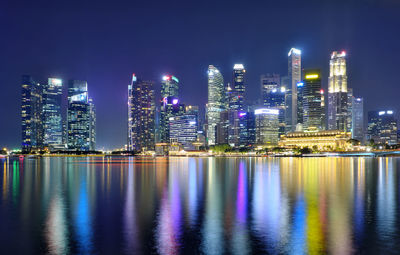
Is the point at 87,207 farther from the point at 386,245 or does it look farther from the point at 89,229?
the point at 386,245

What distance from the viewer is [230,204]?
36344 mm

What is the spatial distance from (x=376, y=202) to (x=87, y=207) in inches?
1112

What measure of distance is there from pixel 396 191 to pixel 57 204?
39234 millimetres

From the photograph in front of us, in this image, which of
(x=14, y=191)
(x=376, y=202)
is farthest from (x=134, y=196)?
(x=376, y=202)

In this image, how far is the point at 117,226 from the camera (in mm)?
26594

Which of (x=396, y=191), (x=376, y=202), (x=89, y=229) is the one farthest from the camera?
(x=396, y=191)

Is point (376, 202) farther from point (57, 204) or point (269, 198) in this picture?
point (57, 204)

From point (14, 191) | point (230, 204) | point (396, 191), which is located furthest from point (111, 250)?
point (396, 191)

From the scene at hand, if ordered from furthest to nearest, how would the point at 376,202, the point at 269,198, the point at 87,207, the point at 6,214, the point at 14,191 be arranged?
1. the point at 14,191
2. the point at 269,198
3. the point at 376,202
4. the point at 87,207
5. the point at 6,214

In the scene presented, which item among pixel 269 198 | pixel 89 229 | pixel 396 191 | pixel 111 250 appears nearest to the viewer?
pixel 111 250

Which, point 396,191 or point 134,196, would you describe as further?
point 396,191

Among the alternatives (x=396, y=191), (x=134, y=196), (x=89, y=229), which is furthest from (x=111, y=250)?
(x=396, y=191)

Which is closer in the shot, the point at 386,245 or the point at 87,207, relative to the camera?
the point at 386,245

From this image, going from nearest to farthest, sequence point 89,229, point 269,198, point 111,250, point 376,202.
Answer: point 111,250, point 89,229, point 376,202, point 269,198
